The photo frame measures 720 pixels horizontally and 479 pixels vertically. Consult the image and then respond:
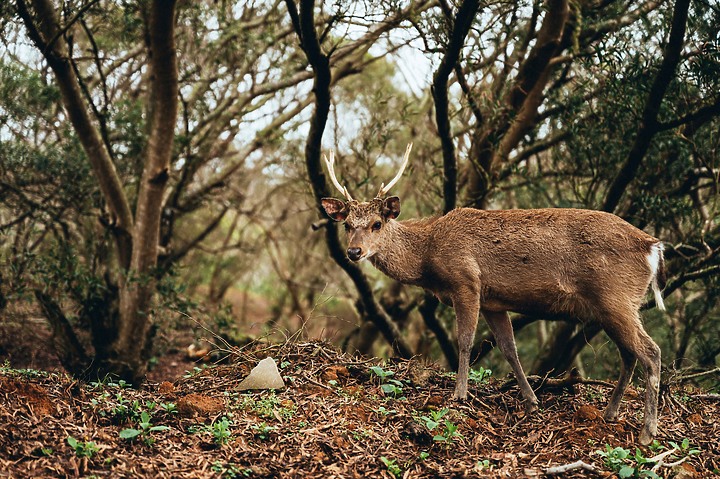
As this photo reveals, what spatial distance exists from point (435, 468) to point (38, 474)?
2.65 metres

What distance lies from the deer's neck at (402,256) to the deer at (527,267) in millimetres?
10

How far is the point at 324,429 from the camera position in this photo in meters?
5.49

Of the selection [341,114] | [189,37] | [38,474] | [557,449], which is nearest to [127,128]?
[189,37]

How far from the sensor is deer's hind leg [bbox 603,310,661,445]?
591cm

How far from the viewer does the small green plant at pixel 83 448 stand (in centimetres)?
467

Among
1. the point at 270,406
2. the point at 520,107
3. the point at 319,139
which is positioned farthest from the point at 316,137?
the point at 270,406

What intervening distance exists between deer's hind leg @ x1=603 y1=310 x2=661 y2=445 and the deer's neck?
1.85 m

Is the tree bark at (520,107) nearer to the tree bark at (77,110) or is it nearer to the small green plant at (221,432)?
the tree bark at (77,110)

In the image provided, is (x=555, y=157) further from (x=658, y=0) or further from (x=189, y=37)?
(x=189, y=37)

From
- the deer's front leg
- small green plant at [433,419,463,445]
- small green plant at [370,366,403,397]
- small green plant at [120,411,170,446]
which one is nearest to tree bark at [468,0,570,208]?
the deer's front leg

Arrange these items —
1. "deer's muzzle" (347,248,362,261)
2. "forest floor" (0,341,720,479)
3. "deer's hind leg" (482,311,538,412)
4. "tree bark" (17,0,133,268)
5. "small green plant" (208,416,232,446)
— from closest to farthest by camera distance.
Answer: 1. "forest floor" (0,341,720,479)
2. "small green plant" (208,416,232,446)
3. "deer's hind leg" (482,311,538,412)
4. "deer's muzzle" (347,248,362,261)
5. "tree bark" (17,0,133,268)

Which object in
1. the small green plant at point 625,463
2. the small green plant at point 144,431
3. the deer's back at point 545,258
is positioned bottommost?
the small green plant at point 625,463

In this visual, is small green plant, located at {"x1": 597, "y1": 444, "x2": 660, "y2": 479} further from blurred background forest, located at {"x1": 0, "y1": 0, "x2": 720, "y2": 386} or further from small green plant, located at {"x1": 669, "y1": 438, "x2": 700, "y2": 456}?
blurred background forest, located at {"x1": 0, "y1": 0, "x2": 720, "y2": 386}

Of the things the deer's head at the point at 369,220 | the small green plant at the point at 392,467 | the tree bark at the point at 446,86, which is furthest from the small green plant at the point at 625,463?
the tree bark at the point at 446,86
